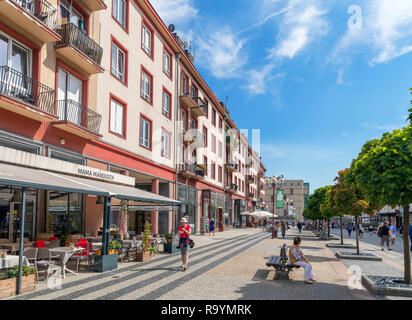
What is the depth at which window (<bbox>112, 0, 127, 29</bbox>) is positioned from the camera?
18781 mm

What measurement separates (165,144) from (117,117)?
262 inches

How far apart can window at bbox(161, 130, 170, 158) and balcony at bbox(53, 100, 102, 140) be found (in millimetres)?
8423

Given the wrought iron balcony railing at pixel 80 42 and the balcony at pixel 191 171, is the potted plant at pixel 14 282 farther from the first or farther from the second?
the balcony at pixel 191 171

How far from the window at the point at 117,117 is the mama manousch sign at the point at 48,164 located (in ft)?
12.7

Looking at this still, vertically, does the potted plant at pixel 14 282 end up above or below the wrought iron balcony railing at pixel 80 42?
below

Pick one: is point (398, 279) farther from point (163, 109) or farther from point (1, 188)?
point (163, 109)

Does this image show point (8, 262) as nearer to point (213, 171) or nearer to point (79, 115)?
point (79, 115)

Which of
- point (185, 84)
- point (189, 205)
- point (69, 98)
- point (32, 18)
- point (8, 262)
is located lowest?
point (8, 262)

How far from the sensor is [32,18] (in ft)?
37.9

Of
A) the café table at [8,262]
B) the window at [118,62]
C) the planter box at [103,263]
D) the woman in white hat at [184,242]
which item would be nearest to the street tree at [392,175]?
the woman in white hat at [184,242]

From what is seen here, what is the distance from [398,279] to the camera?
8953 mm

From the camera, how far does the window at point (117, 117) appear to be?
18.0m

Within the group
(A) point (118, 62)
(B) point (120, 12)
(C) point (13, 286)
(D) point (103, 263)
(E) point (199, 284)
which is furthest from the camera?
(B) point (120, 12)

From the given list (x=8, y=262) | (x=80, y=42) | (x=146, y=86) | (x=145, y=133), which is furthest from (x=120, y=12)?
(x=8, y=262)
